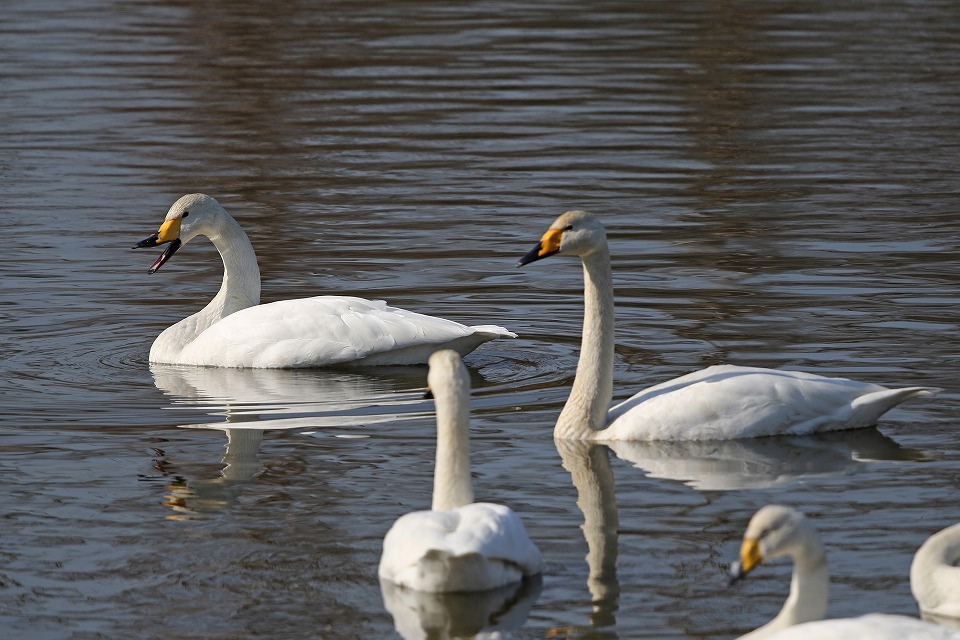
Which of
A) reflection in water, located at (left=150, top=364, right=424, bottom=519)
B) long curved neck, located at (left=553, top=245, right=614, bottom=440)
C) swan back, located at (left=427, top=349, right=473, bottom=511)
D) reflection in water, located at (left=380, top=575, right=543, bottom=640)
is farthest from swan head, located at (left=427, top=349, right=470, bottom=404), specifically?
A: long curved neck, located at (left=553, top=245, right=614, bottom=440)

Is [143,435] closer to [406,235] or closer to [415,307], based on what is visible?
[415,307]

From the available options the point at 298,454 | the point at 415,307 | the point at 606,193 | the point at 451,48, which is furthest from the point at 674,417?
the point at 451,48

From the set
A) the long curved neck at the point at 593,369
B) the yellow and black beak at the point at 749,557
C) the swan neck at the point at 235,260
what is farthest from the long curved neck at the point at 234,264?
the yellow and black beak at the point at 749,557

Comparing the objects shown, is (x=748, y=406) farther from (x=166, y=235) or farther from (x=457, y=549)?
(x=166, y=235)

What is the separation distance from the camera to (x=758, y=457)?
899cm

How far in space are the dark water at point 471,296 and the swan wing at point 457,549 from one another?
0.10 m

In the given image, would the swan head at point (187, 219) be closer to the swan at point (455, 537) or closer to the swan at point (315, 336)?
the swan at point (315, 336)

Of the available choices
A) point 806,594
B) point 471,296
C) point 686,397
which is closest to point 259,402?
point 686,397

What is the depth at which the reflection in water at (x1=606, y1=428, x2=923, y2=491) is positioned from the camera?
8664 millimetres

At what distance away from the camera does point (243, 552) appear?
25.0 ft

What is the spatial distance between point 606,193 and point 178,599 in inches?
418

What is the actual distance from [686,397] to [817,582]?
3078 millimetres

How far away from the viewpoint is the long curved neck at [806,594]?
6.11 metres

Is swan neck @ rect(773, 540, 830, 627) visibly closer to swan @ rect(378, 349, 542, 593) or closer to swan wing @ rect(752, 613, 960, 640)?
swan wing @ rect(752, 613, 960, 640)
